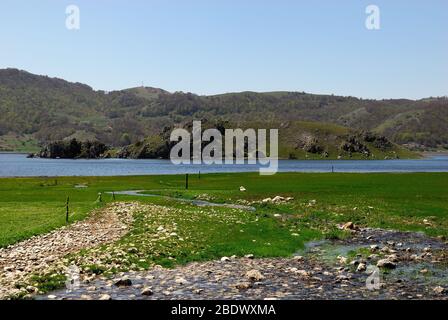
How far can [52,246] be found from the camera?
29047 mm

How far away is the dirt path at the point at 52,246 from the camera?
72.6 feet

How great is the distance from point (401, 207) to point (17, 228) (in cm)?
3939

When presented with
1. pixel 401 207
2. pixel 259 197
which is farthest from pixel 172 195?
pixel 401 207

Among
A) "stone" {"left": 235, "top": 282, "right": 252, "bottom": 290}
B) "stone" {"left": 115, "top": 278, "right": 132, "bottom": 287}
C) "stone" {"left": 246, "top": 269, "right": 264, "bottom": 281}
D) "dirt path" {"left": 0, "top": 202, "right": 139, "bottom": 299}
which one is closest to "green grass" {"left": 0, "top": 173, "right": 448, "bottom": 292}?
"dirt path" {"left": 0, "top": 202, "right": 139, "bottom": 299}

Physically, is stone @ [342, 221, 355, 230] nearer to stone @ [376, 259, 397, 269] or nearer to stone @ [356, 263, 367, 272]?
stone @ [376, 259, 397, 269]

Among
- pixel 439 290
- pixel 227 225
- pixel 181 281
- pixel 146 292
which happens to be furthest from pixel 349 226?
pixel 146 292

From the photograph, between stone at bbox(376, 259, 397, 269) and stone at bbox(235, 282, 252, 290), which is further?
stone at bbox(376, 259, 397, 269)

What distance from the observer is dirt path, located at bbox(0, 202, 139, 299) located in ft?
72.6

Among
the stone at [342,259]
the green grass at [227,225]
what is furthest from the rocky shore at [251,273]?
the green grass at [227,225]

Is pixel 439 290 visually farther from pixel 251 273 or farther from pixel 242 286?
pixel 242 286

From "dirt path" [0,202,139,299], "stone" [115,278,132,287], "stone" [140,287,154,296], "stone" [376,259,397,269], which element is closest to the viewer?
"stone" [140,287,154,296]
